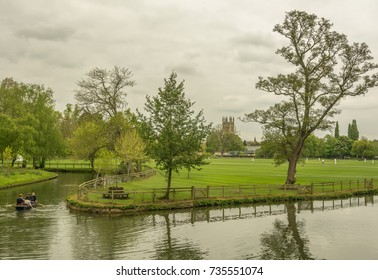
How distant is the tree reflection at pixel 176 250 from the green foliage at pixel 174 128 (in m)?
11.8

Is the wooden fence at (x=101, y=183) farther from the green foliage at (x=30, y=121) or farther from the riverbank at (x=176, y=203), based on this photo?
the green foliage at (x=30, y=121)

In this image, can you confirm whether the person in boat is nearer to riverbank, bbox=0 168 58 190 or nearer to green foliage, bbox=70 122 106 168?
riverbank, bbox=0 168 58 190

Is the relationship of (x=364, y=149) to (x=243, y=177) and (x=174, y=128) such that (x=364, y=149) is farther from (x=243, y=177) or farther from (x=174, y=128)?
(x=174, y=128)

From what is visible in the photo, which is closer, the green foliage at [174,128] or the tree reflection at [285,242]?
the tree reflection at [285,242]

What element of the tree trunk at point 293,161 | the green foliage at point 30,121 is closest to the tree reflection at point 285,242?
the tree trunk at point 293,161

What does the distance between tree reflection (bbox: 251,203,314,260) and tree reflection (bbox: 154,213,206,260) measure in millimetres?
3433

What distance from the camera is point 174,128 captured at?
36938 mm

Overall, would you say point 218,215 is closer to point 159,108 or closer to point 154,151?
point 154,151

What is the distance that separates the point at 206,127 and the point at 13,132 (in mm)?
45021

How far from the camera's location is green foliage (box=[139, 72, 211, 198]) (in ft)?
119

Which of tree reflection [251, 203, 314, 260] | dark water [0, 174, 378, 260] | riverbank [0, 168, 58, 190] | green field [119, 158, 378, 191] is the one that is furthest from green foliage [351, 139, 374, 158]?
tree reflection [251, 203, 314, 260]

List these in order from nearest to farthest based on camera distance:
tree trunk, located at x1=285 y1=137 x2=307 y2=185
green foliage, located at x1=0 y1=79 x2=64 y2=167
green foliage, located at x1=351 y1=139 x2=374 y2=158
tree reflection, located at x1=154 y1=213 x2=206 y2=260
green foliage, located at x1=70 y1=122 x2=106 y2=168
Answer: tree reflection, located at x1=154 y1=213 x2=206 y2=260 < tree trunk, located at x1=285 y1=137 x2=307 y2=185 < green foliage, located at x1=0 y1=79 x2=64 y2=167 < green foliage, located at x1=70 y1=122 x2=106 y2=168 < green foliage, located at x1=351 y1=139 x2=374 y2=158

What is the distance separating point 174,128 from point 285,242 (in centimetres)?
1655

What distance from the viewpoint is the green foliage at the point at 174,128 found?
3634 centimetres
